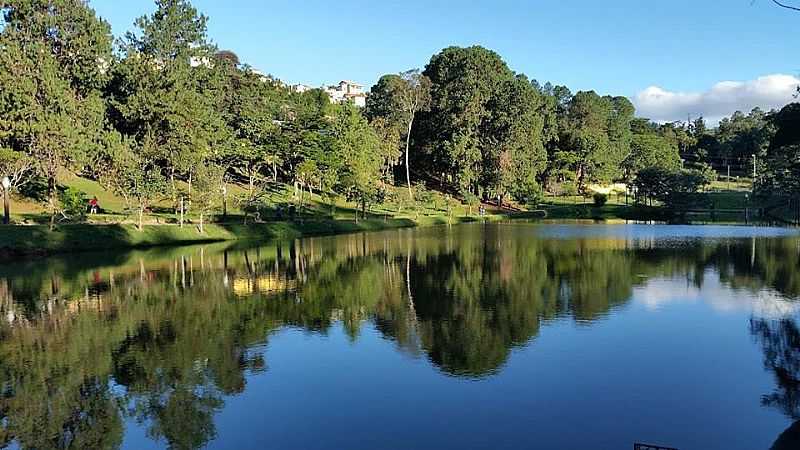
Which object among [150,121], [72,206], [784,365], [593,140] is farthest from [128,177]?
[593,140]

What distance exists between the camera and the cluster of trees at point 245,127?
49594 millimetres

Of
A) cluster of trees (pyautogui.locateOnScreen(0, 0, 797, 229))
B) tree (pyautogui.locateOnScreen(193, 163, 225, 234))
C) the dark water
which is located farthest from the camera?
tree (pyautogui.locateOnScreen(193, 163, 225, 234))

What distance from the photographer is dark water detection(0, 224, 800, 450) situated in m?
12.6

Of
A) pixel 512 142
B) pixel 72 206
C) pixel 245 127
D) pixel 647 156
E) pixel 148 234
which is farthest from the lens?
pixel 647 156

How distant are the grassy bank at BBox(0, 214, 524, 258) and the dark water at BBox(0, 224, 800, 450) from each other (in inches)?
270

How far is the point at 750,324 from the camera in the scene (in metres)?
21.8

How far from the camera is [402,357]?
1817cm

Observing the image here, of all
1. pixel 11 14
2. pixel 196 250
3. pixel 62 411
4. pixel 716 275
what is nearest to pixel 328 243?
pixel 196 250

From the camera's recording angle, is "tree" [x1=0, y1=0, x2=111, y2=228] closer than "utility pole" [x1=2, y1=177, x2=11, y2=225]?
No

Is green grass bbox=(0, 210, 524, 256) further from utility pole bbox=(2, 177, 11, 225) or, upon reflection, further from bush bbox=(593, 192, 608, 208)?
bush bbox=(593, 192, 608, 208)

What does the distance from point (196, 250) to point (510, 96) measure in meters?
67.9

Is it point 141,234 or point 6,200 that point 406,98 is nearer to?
point 141,234

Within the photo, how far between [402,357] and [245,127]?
6072cm

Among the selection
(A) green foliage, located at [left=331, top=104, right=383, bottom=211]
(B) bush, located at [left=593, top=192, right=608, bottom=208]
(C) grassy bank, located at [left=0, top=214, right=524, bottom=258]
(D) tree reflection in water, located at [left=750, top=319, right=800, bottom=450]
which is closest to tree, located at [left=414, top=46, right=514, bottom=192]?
(A) green foliage, located at [left=331, top=104, right=383, bottom=211]
